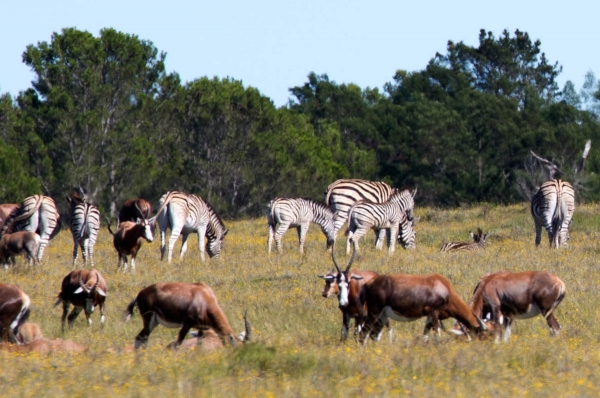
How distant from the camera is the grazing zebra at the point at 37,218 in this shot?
2323cm

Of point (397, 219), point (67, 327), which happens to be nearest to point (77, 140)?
point (397, 219)

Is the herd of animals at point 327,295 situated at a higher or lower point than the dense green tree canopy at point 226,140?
lower

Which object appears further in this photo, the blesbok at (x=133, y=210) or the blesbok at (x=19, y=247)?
the blesbok at (x=133, y=210)

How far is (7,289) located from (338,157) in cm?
3883

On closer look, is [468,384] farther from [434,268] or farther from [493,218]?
[493,218]

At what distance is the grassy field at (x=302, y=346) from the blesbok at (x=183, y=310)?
352 mm

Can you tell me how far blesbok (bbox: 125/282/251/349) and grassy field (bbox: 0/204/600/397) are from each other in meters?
0.35

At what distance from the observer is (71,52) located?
39812 mm

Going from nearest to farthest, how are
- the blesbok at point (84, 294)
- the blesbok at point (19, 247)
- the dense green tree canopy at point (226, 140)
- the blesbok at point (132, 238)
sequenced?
the blesbok at point (84, 294) < the blesbok at point (19, 247) < the blesbok at point (132, 238) < the dense green tree canopy at point (226, 140)

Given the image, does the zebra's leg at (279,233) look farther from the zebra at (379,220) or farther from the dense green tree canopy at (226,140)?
the dense green tree canopy at (226,140)

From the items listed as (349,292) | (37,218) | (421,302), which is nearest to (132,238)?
(37,218)

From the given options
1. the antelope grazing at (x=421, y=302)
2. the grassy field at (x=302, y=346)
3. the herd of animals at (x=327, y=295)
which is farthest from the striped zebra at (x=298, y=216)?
the antelope grazing at (x=421, y=302)

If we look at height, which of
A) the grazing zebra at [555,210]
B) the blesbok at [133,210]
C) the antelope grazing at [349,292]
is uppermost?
the grazing zebra at [555,210]

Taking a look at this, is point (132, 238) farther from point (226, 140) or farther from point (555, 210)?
point (226, 140)
